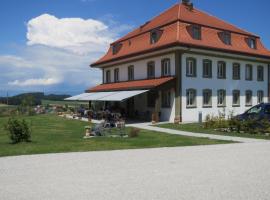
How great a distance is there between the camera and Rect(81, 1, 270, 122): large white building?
25.8 metres

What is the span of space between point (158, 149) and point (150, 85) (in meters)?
13.3

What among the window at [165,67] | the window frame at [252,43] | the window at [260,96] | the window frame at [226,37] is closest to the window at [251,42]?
the window frame at [252,43]

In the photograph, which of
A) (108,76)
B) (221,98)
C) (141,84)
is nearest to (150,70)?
(141,84)

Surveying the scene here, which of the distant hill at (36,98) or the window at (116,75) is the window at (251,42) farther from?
the distant hill at (36,98)

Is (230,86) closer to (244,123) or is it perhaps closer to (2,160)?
(244,123)

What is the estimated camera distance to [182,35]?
26234mm

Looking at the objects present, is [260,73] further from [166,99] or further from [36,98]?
[36,98]

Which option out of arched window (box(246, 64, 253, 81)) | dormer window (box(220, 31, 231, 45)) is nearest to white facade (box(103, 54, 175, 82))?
dormer window (box(220, 31, 231, 45))

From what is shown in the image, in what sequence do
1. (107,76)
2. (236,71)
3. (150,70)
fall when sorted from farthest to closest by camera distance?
1. (107,76)
2. (236,71)
3. (150,70)

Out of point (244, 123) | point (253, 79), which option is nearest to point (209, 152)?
point (244, 123)

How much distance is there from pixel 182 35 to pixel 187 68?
2.46 meters

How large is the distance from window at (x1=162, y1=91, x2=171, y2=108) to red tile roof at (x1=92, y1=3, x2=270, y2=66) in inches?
138

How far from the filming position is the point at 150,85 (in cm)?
2503

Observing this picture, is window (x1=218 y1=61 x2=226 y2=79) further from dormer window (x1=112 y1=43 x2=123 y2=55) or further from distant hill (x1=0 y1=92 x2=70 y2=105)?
distant hill (x1=0 y1=92 x2=70 y2=105)
